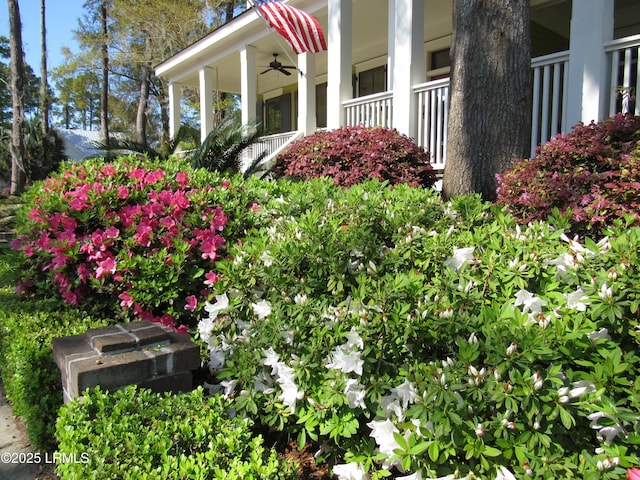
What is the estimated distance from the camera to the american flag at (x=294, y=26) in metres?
8.84

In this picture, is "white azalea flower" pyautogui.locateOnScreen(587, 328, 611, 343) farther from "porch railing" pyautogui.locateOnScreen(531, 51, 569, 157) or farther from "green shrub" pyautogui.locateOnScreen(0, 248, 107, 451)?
"porch railing" pyautogui.locateOnScreen(531, 51, 569, 157)

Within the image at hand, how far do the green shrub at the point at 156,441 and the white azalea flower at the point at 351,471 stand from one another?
293 mm

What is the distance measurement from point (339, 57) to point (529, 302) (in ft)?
25.5

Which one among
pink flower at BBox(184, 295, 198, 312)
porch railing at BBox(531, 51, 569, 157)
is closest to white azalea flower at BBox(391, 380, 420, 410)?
pink flower at BBox(184, 295, 198, 312)

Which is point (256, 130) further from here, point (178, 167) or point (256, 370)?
point (256, 370)

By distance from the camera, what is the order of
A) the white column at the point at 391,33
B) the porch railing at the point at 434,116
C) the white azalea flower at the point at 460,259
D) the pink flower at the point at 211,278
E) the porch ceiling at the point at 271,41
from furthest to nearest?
the porch ceiling at the point at 271,41 → the white column at the point at 391,33 → the porch railing at the point at 434,116 → the pink flower at the point at 211,278 → the white azalea flower at the point at 460,259

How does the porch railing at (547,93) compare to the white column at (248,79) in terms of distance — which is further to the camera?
the white column at (248,79)

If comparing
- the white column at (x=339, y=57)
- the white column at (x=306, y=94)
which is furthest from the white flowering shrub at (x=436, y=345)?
the white column at (x=306, y=94)

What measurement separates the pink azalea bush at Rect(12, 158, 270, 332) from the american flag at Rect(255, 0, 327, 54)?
605 cm

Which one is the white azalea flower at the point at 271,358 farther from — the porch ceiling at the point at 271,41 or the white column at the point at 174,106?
the white column at the point at 174,106

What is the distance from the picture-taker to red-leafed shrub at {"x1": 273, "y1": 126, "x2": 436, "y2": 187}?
5.81 metres

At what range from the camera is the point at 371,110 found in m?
8.57

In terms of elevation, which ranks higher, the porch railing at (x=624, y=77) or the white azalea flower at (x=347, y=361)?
the porch railing at (x=624, y=77)

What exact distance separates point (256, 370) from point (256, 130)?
687 centimetres
